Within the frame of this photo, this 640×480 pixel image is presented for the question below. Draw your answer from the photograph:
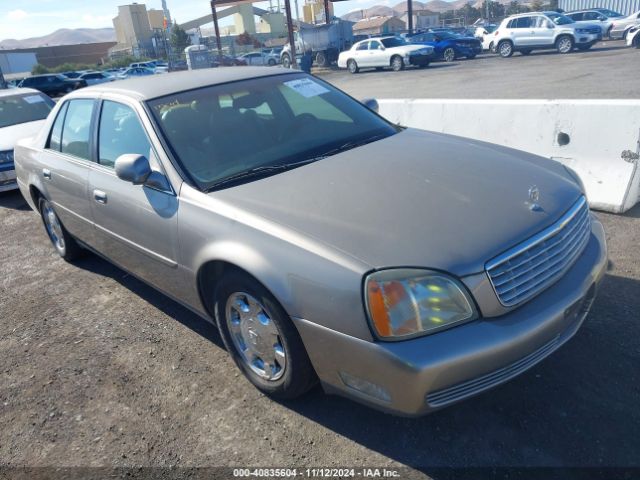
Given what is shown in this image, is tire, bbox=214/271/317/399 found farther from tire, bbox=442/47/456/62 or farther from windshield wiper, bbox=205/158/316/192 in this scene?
tire, bbox=442/47/456/62

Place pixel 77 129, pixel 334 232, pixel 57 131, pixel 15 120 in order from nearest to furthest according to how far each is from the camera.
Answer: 1. pixel 334 232
2. pixel 77 129
3. pixel 57 131
4. pixel 15 120

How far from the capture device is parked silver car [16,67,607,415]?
2125 millimetres

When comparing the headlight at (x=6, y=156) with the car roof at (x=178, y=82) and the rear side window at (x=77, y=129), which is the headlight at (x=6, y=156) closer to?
the rear side window at (x=77, y=129)

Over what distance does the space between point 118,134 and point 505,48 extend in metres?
24.9

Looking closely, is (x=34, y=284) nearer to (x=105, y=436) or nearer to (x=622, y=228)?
(x=105, y=436)

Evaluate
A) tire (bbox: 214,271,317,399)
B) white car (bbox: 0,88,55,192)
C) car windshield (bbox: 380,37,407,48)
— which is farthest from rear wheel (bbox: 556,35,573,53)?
tire (bbox: 214,271,317,399)

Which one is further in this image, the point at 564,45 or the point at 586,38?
the point at 564,45

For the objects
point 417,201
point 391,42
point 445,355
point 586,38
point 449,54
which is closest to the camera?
point 445,355

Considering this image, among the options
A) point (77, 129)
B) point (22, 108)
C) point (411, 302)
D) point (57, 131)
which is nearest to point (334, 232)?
point (411, 302)

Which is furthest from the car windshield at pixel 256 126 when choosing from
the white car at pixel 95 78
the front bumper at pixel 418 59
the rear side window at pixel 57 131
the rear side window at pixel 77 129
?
the white car at pixel 95 78

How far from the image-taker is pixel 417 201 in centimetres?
252

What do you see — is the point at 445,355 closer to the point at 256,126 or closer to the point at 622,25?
the point at 256,126

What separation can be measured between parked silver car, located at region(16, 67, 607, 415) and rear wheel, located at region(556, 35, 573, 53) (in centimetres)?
2257

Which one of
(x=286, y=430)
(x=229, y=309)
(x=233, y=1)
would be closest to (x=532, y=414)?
(x=286, y=430)
